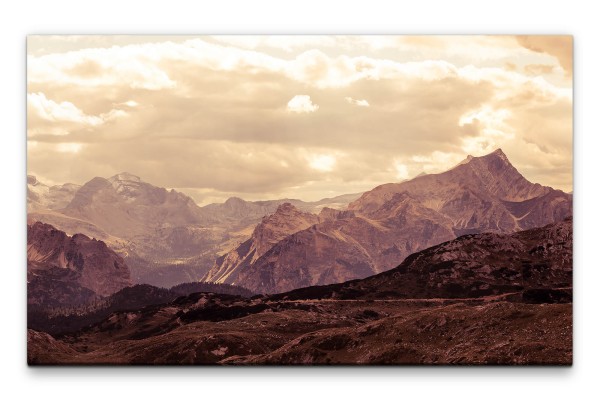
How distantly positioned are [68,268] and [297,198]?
6527mm

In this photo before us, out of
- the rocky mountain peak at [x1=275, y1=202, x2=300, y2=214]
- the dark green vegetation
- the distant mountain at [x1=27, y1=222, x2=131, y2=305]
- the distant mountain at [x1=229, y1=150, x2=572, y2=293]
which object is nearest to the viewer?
the distant mountain at [x1=27, y1=222, x2=131, y2=305]

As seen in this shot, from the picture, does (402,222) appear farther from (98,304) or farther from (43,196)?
(43,196)

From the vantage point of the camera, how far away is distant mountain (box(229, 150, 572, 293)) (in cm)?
2706

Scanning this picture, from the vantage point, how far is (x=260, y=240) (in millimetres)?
27828

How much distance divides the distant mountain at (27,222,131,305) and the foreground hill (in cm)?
94

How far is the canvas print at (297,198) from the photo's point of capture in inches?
1040

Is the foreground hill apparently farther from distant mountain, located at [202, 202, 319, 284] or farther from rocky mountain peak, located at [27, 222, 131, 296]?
rocky mountain peak, located at [27, 222, 131, 296]

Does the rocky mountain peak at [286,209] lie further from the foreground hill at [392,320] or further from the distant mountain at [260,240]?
the foreground hill at [392,320]

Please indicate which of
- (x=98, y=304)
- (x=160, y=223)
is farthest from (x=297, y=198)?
(x=98, y=304)

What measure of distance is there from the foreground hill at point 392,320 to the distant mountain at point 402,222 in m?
0.37

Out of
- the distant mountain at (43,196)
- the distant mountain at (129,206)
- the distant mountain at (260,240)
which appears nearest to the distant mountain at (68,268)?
the distant mountain at (43,196)

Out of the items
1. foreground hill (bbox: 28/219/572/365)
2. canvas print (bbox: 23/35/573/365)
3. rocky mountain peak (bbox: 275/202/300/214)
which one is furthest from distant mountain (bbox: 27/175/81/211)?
rocky mountain peak (bbox: 275/202/300/214)

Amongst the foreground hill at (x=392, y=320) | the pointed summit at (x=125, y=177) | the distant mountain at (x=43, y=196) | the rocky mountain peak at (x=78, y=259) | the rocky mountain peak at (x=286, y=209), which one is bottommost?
the foreground hill at (x=392, y=320)
